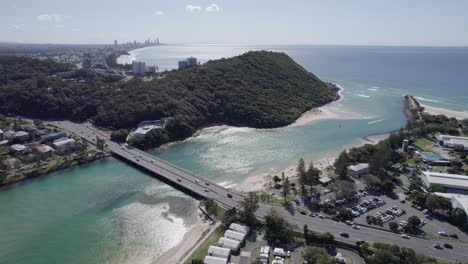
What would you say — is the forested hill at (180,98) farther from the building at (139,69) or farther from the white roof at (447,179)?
the white roof at (447,179)

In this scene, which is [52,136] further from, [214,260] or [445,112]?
[445,112]

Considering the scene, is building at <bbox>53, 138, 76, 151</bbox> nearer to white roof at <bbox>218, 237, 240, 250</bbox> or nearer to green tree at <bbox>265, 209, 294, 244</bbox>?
white roof at <bbox>218, 237, 240, 250</bbox>

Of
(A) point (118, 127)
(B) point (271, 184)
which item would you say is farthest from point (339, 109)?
(A) point (118, 127)

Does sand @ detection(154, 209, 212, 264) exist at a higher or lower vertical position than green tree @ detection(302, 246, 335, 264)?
lower

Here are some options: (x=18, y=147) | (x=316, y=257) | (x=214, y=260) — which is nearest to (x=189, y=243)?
(x=214, y=260)

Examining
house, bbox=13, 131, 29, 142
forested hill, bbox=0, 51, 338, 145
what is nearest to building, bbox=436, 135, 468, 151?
forested hill, bbox=0, 51, 338, 145

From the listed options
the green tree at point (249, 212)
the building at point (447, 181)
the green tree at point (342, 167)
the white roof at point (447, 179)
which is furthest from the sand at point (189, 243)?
the white roof at point (447, 179)
